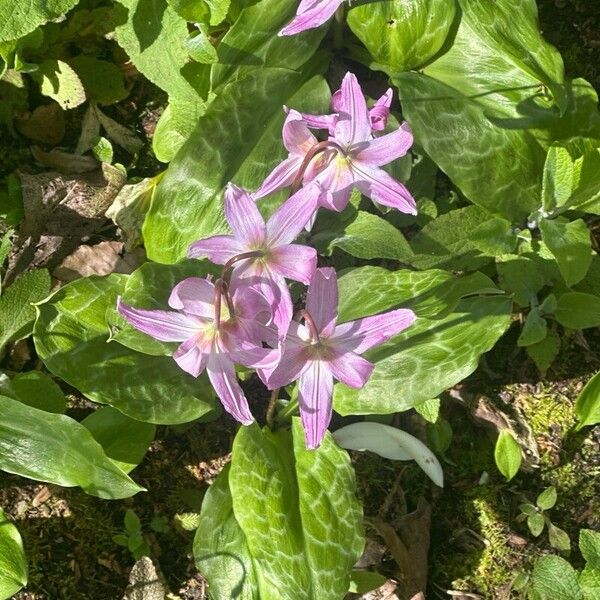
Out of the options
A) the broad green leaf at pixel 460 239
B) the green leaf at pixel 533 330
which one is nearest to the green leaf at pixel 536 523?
the green leaf at pixel 533 330

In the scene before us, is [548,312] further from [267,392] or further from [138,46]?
[138,46]

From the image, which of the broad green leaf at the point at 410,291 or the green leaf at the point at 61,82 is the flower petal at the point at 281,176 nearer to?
the broad green leaf at the point at 410,291

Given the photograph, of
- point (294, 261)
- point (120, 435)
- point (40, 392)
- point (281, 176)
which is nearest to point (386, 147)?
point (281, 176)

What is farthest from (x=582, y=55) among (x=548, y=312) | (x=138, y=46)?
(x=138, y=46)

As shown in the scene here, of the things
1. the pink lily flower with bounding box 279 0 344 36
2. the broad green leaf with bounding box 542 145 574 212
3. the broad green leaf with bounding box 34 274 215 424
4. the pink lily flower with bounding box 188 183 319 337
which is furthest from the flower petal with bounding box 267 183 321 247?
the broad green leaf with bounding box 542 145 574 212

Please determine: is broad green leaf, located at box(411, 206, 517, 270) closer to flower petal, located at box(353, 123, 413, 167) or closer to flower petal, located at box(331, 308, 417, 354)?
flower petal, located at box(353, 123, 413, 167)

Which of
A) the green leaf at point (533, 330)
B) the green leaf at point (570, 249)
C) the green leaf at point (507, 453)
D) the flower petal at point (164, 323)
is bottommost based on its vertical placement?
the green leaf at point (507, 453)
